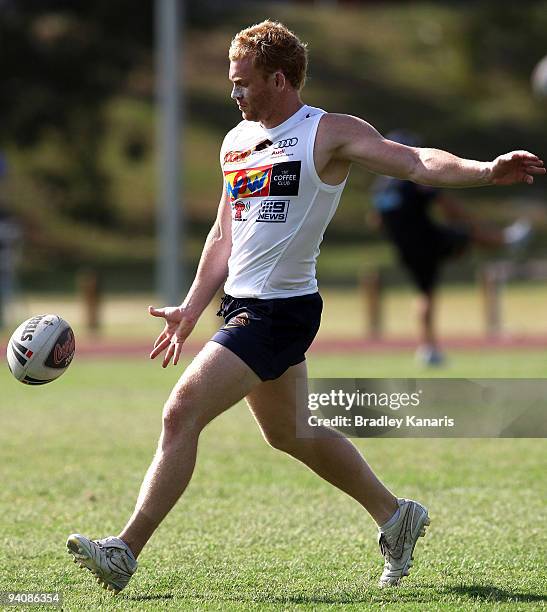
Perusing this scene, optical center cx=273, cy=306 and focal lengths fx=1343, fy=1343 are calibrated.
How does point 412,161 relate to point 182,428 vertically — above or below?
above

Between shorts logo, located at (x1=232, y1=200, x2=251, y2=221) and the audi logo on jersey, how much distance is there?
10.8 inches

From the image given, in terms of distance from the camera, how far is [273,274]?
560cm

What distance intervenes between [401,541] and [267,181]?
5.47ft

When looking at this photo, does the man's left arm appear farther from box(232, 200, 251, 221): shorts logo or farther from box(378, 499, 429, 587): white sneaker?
box(378, 499, 429, 587): white sneaker

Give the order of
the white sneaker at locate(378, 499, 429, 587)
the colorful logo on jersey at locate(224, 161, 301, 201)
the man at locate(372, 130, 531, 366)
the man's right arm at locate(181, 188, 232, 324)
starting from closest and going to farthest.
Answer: the colorful logo on jersey at locate(224, 161, 301, 201)
the white sneaker at locate(378, 499, 429, 587)
the man's right arm at locate(181, 188, 232, 324)
the man at locate(372, 130, 531, 366)

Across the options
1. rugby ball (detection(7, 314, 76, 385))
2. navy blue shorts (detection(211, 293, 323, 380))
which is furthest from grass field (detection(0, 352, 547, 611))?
navy blue shorts (detection(211, 293, 323, 380))

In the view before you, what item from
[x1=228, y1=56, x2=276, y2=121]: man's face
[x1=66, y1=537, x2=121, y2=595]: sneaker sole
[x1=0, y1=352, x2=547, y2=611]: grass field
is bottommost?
[x1=0, y1=352, x2=547, y2=611]: grass field

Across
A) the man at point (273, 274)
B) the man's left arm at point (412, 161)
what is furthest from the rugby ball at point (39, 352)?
the man's left arm at point (412, 161)

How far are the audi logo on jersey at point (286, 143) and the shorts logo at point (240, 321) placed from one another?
2.33 feet

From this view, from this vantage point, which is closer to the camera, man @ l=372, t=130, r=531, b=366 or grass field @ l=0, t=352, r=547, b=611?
grass field @ l=0, t=352, r=547, b=611

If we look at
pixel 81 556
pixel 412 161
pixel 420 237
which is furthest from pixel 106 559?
pixel 420 237

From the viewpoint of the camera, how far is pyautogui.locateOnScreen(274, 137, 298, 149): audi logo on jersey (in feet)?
18.2

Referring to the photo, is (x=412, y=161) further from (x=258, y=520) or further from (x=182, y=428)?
(x=258, y=520)

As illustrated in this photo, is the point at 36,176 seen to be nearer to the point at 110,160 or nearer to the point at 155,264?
the point at 110,160
